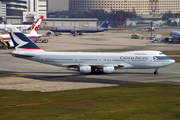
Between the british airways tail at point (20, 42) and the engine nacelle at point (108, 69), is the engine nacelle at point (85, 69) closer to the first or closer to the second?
the engine nacelle at point (108, 69)

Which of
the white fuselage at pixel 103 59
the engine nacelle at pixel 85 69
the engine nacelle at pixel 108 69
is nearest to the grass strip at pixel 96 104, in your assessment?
the engine nacelle at pixel 108 69

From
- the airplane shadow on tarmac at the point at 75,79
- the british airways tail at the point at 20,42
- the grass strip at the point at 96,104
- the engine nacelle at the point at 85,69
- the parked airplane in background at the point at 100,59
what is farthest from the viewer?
the british airways tail at the point at 20,42

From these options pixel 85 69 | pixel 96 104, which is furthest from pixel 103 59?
pixel 96 104

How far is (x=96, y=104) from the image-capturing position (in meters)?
35.1

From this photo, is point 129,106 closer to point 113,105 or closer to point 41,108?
point 113,105

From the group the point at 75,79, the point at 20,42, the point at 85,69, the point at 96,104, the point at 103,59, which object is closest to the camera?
the point at 96,104

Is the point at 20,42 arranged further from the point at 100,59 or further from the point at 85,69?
the point at 100,59

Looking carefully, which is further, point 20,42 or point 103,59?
point 20,42

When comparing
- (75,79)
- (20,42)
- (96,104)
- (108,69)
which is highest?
(20,42)

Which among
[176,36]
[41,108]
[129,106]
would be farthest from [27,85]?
[176,36]

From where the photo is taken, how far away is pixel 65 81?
51406 mm

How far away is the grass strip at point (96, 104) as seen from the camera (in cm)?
2988

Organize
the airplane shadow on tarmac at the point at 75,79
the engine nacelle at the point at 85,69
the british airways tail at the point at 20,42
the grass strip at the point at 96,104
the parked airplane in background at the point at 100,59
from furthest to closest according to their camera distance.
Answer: the british airways tail at the point at 20,42
the parked airplane in background at the point at 100,59
the engine nacelle at the point at 85,69
the airplane shadow on tarmac at the point at 75,79
the grass strip at the point at 96,104

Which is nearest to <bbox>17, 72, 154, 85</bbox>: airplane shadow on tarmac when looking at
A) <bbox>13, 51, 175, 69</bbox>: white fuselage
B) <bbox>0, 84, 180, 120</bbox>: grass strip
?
<bbox>13, 51, 175, 69</bbox>: white fuselage
